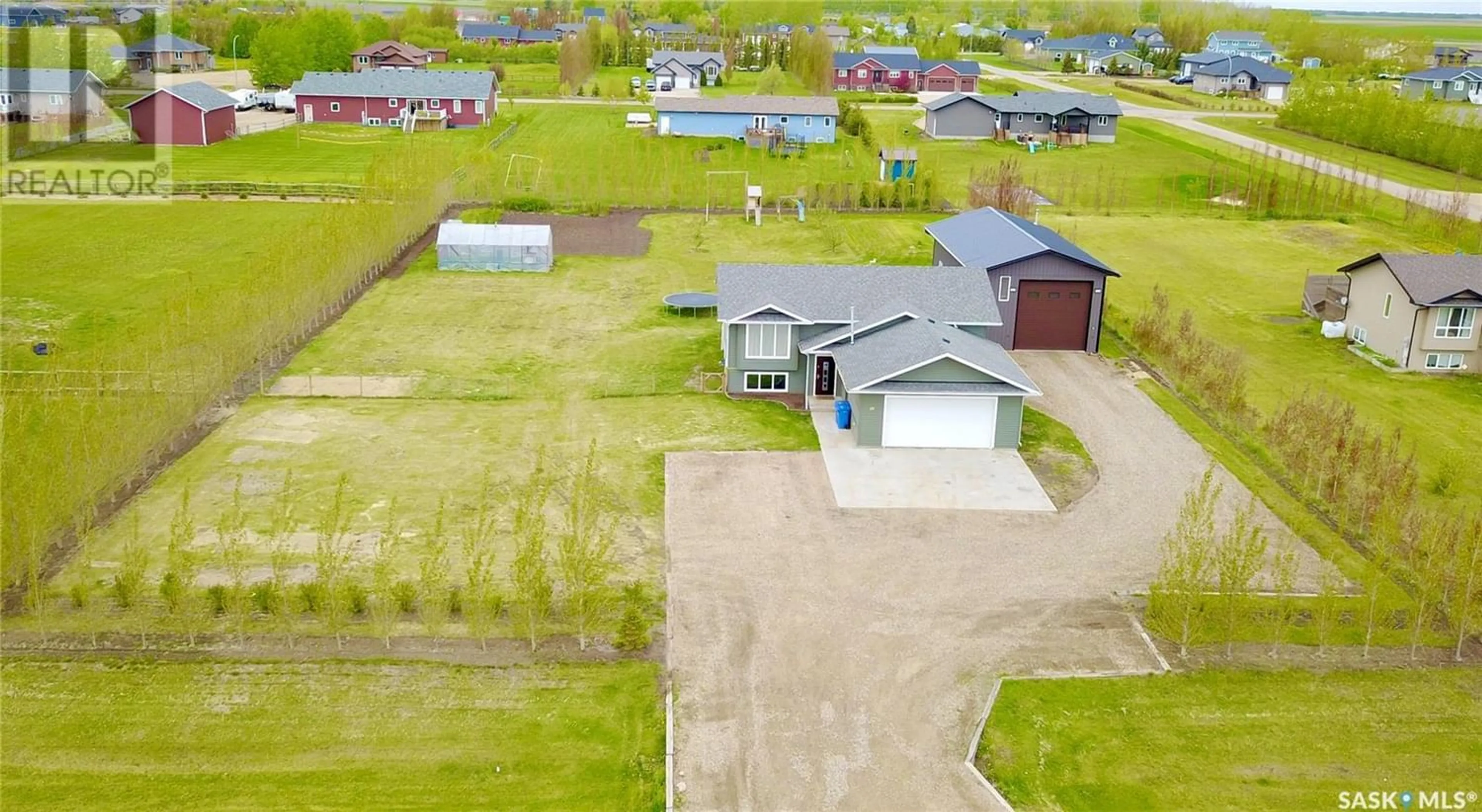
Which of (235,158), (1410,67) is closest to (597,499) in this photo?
(235,158)

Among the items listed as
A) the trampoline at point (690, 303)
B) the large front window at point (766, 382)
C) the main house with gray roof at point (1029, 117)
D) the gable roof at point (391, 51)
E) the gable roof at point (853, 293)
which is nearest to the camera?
the gable roof at point (853, 293)

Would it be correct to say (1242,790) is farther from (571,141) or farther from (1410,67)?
(1410,67)

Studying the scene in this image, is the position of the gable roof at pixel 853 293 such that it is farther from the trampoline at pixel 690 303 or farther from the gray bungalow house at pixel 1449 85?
the gray bungalow house at pixel 1449 85

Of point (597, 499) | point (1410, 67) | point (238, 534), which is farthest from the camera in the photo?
A: point (1410, 67)

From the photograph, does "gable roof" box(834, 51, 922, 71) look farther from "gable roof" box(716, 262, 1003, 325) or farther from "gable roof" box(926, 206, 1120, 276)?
"gable roof" box(716, 262, 1003, 325)

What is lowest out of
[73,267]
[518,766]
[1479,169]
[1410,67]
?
[518,766]

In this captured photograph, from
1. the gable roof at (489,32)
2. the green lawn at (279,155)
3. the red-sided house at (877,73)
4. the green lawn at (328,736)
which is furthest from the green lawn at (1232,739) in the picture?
the gable roof at (489,32)
